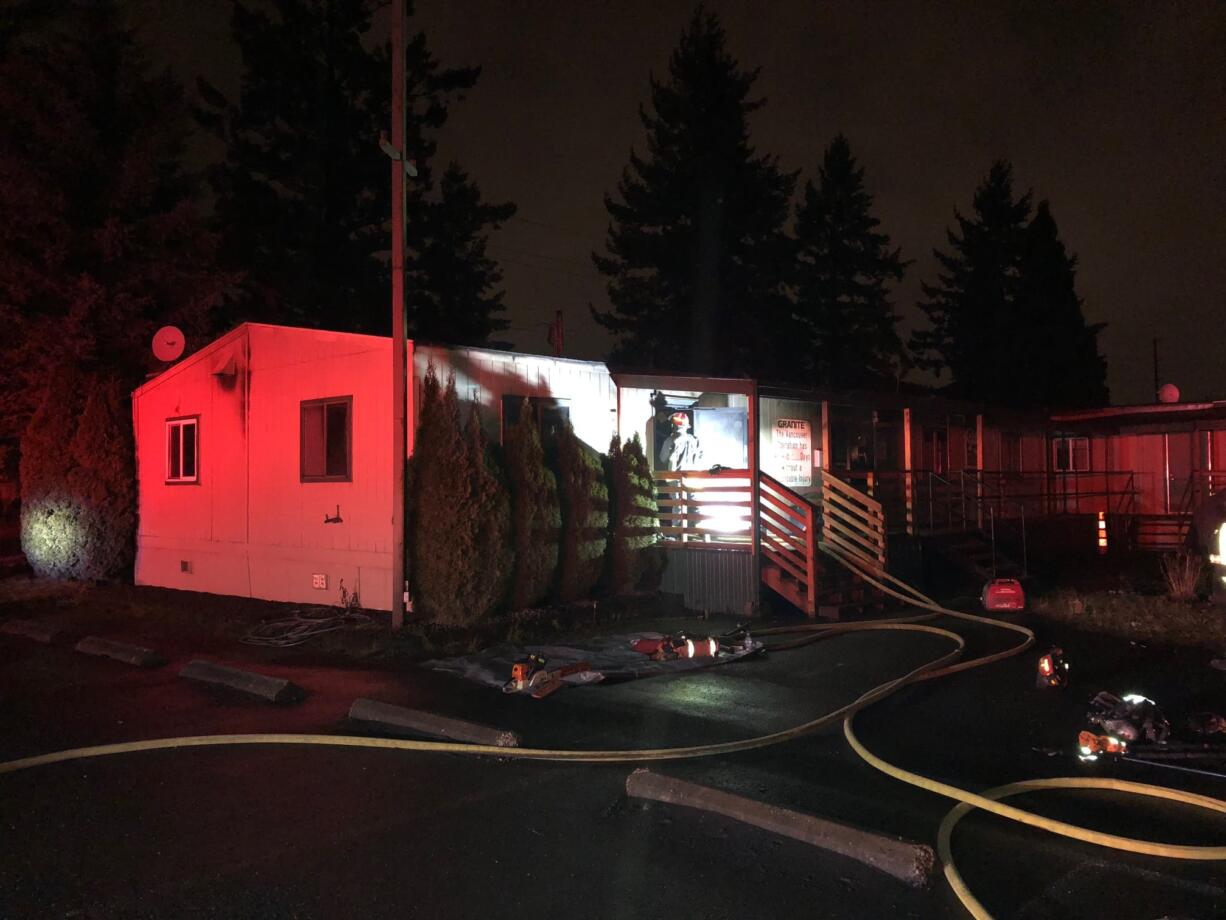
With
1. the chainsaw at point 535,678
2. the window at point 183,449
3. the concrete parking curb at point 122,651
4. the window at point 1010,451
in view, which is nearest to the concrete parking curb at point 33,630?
the concrete parking curb at point 122,651

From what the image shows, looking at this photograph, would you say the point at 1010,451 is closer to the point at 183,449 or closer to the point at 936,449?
the point at 936,449

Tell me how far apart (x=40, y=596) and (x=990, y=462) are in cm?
1909

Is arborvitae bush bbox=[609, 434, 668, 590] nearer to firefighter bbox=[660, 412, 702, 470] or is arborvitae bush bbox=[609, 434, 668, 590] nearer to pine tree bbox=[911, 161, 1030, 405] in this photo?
firefighter bbox=[660, 412, 702, 470]

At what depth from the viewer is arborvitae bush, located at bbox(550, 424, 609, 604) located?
41.1 ft

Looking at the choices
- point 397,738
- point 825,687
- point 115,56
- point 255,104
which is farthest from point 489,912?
point 255,104

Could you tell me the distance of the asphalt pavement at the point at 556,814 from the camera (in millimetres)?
4352

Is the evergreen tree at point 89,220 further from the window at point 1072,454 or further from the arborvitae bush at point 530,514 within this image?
the window at point 1072,454

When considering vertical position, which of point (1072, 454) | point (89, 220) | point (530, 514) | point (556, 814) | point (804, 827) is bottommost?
point (556, 814)

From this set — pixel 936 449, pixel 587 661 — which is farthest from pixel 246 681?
pixel 936 449

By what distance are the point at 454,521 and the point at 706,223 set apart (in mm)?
24991

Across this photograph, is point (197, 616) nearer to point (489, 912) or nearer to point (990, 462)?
point (489, 912)

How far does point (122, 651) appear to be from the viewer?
34.3ft

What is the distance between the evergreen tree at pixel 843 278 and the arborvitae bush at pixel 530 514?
1102 inches

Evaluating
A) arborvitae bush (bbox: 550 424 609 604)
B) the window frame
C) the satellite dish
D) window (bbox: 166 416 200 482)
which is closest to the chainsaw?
arborvitae bush (bbox: 550 424 609 604)
